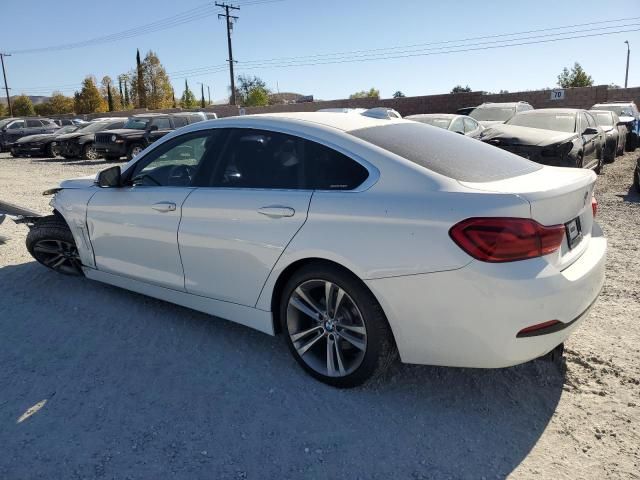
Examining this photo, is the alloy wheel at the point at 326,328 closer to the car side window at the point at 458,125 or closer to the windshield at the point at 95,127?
the car side window at the point at 458,125

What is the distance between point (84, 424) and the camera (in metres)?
2.79

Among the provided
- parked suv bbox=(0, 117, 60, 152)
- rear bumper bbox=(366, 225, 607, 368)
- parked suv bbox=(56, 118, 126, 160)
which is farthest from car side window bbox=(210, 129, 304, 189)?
parked suv bbox=(0, 117, 60, 152)

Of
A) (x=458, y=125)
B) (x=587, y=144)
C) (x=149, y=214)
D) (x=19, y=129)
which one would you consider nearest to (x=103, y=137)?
(x=19, y=129)

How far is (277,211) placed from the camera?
3.09 metres

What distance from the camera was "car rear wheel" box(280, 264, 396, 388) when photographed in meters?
2.82

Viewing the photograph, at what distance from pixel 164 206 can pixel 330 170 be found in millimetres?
1398

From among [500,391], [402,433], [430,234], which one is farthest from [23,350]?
[500,391]

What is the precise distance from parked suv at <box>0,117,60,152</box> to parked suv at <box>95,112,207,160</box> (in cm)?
1023

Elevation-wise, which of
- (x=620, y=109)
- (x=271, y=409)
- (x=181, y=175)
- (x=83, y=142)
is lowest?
(x=271, y=409)

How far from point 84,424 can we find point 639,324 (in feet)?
12.7

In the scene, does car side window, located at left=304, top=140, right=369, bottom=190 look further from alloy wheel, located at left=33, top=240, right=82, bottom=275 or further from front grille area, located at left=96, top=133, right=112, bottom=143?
front grille area, located at left=96, top=133, right=112, bottom=143

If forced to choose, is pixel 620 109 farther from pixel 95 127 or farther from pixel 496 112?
pixel 95 127

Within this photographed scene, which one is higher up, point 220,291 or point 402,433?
point 220,291

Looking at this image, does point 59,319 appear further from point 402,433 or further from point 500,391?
point 500,391
